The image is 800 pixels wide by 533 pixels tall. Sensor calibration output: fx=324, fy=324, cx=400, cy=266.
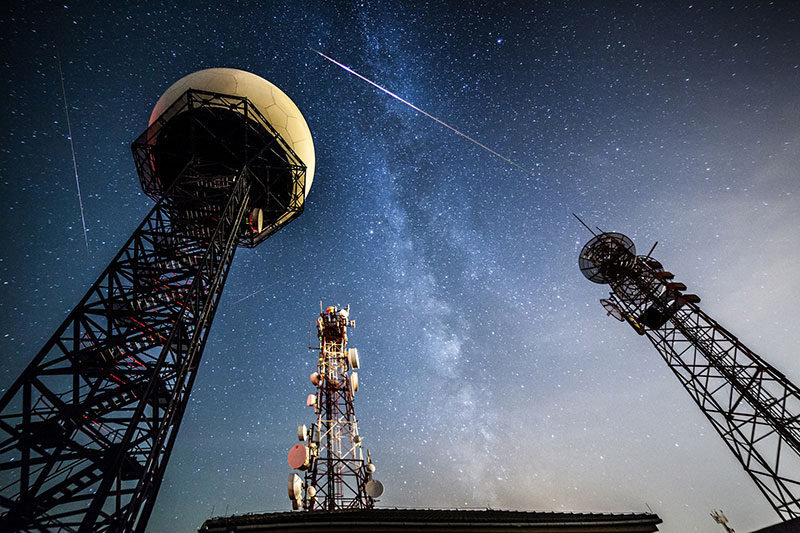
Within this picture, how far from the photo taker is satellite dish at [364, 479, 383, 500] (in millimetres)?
12164

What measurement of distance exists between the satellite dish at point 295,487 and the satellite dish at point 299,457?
0.90 m

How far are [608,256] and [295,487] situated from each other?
16.3 meters

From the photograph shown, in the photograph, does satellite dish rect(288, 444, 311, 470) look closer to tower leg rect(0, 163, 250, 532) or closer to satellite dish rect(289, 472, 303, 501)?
satellite dish rect(289, 472, 303, 501)

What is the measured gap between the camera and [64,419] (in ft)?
18.8

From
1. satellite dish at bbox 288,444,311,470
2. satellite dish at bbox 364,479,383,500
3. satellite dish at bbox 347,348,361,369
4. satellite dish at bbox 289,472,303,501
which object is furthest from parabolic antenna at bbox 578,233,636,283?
satellite dish at bbox 289,472,303,501

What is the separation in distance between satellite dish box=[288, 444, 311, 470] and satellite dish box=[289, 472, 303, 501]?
2.95ft

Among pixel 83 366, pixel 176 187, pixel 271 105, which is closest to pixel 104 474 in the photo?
pixel 83 366

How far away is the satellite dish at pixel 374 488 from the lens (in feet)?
39.9

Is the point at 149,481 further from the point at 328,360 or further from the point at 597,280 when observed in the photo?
the point at 597,280

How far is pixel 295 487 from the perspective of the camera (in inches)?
452

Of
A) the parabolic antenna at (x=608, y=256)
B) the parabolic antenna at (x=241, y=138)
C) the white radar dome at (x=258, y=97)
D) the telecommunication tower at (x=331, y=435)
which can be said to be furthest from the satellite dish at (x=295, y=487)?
the parabolic antenna at (x=608, y=256)

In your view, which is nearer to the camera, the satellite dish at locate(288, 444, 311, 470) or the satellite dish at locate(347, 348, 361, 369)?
the satellite dish at locate(288, 444, 311, 470)

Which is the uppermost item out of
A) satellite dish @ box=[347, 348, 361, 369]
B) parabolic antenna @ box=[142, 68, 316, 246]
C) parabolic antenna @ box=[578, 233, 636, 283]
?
parabolic antenna @ box=[142, 68, 316, 246]

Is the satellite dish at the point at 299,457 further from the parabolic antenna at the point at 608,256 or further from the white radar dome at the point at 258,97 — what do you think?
the parabolic antenna at the point at 608,256
